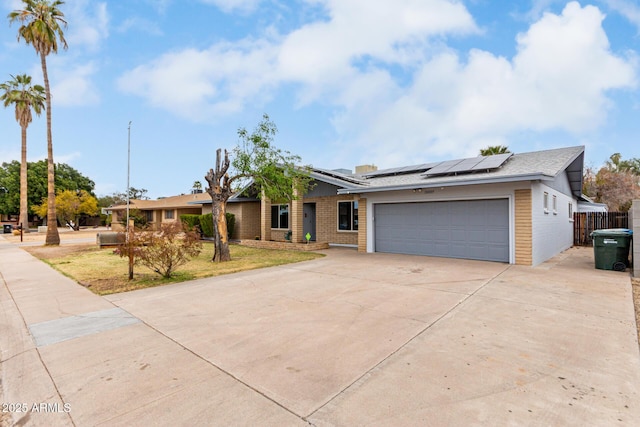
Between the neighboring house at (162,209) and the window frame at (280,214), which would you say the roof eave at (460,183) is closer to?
the window frame at (280,214)

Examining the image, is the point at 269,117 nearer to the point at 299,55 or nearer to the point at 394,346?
the point at 299,55

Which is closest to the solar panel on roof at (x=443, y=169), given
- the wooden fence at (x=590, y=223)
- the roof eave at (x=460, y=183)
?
the roof eave at (x=460, y=183)

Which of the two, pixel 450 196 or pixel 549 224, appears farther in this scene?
pixel 549 224

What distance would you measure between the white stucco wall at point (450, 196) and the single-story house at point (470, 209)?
0.10 feet

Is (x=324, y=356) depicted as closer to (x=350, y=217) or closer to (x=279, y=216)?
(x=350, y=217)

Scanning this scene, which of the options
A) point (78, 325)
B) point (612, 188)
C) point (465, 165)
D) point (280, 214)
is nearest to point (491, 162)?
point (465, 165)

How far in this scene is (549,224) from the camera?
37.5ft

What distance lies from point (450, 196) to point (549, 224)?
4117 millimetres

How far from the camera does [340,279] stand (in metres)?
7.71

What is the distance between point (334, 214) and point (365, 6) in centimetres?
943

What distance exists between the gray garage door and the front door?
543 centimetres

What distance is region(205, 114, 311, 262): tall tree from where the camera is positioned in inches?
442

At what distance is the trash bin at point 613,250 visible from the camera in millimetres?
8656

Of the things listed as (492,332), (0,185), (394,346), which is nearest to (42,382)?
(394,346)
